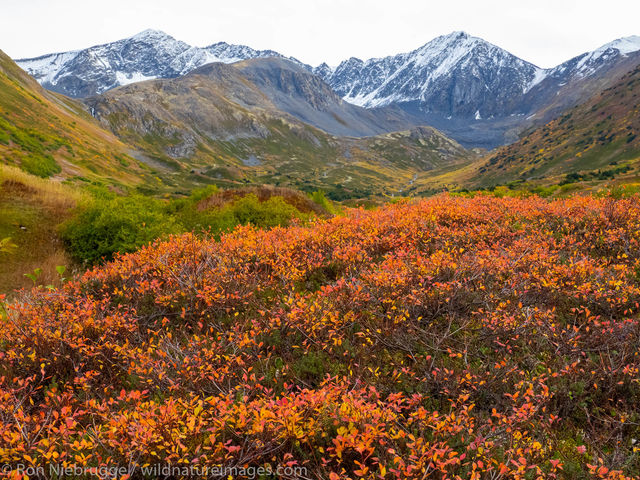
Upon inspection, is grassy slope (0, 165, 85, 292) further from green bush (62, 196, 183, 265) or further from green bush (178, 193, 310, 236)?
green bush (178, 193, 310, 236)

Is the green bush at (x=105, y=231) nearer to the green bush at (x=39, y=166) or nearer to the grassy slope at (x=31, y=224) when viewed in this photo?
the grassy slope at (x=31, y=224)

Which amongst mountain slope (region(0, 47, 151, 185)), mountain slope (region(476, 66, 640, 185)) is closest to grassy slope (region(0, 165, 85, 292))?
mountain slope (region(0, 47, 151, 185))

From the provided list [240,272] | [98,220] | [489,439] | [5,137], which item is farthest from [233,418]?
[5,137]

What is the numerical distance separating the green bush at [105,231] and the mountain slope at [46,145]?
135 feet

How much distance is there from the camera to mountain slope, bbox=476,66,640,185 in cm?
14662

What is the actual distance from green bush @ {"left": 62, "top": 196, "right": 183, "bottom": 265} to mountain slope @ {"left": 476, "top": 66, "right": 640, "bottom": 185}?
16210cm

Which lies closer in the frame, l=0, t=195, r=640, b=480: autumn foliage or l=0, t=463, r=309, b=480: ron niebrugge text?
l=0, t=463, r=309, b=480: ron niebrugge text

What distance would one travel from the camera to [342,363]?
4953mm

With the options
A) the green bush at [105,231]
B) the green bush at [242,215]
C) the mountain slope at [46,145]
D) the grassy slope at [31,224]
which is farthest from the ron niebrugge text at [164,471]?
the mountain slope at [46,145]

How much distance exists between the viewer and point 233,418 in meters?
3.41

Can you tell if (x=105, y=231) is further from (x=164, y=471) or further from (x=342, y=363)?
(x=164, y=471)

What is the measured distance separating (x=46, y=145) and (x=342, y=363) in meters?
83.6

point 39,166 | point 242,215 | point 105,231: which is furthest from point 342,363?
point 39,166

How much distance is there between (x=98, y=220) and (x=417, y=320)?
1460cm
